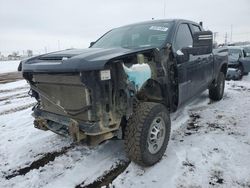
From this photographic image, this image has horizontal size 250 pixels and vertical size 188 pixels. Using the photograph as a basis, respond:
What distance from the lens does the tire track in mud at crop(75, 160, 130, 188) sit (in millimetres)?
3111

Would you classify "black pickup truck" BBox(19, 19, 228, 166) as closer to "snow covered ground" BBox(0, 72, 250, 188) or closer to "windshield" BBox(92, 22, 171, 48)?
"windshield" BBox(92, 22, 171, 48)

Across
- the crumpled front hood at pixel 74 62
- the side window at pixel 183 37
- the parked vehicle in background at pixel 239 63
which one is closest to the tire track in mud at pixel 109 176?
the crumpled front hood at pixel 74 62

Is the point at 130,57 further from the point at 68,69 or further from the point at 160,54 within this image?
the point at 68,69

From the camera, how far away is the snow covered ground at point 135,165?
10.3ft

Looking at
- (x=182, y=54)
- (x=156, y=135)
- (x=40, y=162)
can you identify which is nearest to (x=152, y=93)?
(x=156, y=135)

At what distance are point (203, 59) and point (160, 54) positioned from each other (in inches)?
74.7

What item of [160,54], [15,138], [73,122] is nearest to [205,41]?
[160,54]

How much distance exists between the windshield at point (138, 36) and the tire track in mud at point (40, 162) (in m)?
1.84

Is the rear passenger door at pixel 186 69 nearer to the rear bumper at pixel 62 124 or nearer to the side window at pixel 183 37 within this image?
the side window at pixel 183 37

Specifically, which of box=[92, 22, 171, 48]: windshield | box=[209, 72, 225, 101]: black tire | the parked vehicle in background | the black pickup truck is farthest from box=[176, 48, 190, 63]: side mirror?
the parked vehicle in background

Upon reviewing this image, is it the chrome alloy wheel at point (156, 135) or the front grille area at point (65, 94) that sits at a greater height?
the front grille area at point (65, 94)

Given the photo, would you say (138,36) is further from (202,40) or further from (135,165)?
(135,165)

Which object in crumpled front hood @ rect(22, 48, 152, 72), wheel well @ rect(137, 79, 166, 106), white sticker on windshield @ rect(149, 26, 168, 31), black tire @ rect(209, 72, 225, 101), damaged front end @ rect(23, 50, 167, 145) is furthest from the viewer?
black tire @ rect(209, 72, 225, 101)

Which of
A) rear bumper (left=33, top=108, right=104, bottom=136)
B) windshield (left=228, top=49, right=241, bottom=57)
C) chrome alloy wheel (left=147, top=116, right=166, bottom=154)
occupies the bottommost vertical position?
chrome alloy wheel (left=147, top=116, right=166, bottom=154)
